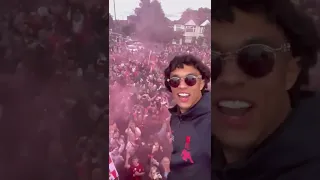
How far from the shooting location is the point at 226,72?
1854 mm

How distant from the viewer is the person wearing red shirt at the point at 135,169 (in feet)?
6.30

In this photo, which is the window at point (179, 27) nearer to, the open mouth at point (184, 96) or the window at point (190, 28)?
the window at point (190, 28)

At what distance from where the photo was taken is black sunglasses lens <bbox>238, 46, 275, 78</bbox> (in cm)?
183

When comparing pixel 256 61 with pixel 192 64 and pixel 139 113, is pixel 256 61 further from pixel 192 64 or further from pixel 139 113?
pixel 139 113

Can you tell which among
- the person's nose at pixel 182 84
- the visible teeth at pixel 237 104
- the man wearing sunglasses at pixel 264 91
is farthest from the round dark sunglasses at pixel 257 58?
the person's nose at pixel 182 84

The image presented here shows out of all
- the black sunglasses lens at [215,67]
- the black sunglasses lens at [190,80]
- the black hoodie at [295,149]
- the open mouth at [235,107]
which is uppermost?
the black sunglasses lens at [215,67]

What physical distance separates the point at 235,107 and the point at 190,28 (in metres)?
0.42

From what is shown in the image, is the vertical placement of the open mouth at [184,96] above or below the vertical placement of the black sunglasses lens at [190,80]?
below
